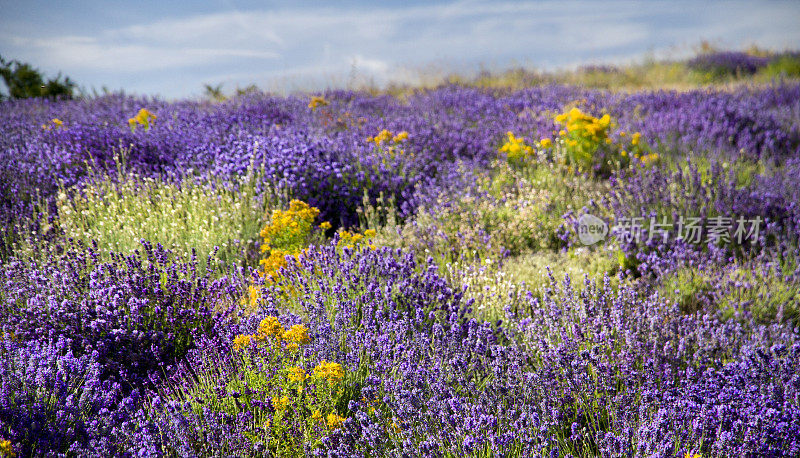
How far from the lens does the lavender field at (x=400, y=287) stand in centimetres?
191

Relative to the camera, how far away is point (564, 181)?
16.2ft

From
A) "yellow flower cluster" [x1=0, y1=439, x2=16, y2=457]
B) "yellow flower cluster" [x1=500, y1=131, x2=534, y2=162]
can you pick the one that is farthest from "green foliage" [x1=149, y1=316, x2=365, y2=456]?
"yellow flower cluster" [x1=500, y1=131, x2=534, y2=162]

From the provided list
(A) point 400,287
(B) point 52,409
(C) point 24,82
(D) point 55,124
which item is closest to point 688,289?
(A) point 400,287

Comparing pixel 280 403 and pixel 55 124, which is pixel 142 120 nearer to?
pixel 55 124

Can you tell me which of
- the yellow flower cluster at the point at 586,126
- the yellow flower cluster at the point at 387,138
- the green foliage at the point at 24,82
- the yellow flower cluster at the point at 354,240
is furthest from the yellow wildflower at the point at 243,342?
the green foliage at the point at 24,82

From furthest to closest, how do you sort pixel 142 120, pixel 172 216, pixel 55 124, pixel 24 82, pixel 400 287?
pixel 24 82, pixel 55 124, pixel 142 120, pixel 172 216, pixel 400 287

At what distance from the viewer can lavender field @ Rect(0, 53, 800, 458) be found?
1912mm

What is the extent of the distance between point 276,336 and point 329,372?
1.09 feet

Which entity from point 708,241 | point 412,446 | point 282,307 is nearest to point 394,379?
point 412,446

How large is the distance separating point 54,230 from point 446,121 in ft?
14.1

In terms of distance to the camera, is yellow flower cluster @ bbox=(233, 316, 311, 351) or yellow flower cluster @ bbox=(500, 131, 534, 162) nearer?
yellow flower cluster @ bbox=(233, 316, 311, 351)

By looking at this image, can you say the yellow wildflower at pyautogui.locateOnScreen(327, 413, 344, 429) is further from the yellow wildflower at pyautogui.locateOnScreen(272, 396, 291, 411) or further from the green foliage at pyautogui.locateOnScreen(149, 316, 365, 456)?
the yellow wildflower at pyautogui.locateOnScreen(272, 396, 291, 411)

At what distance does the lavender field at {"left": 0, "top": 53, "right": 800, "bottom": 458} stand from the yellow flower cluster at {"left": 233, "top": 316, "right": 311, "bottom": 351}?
0.05 ft

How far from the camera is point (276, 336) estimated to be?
6.98 ft
